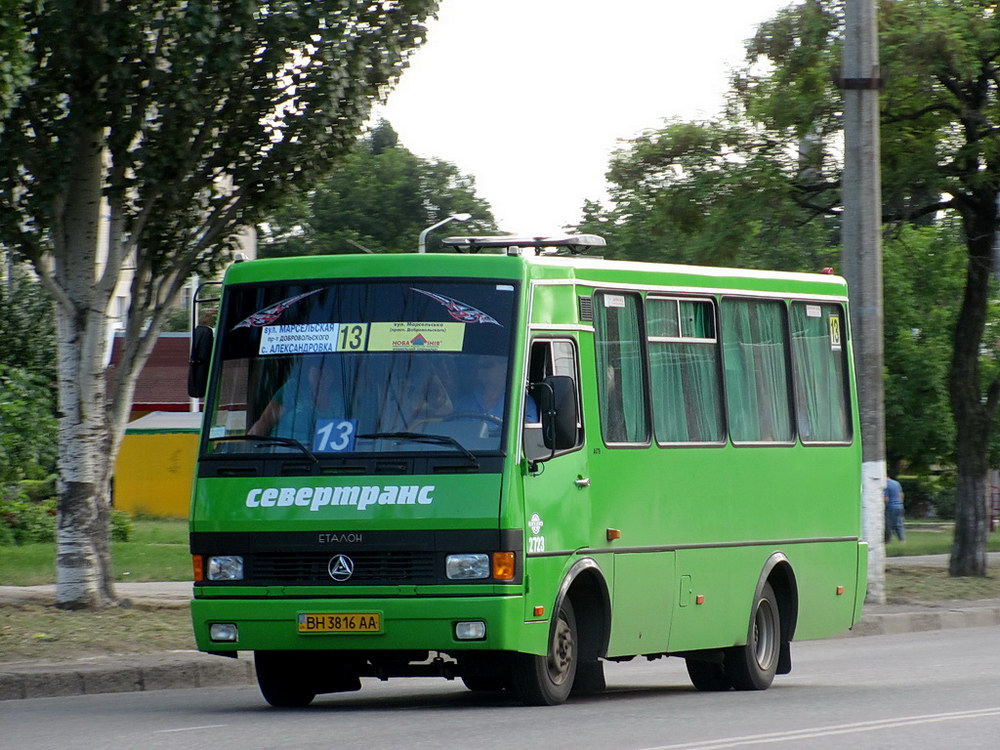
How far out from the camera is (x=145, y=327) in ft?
61.2

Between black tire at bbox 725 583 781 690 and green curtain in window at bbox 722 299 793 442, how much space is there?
3.98ft

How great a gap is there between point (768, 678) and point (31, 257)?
8157mm

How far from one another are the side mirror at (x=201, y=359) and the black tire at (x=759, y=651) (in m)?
4.41

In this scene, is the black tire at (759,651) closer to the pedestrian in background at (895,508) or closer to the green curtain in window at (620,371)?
the green curtain in window at (620,371)

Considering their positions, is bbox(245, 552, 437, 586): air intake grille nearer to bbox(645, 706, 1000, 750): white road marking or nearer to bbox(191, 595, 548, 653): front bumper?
bbox(191, 595, 548, 653): front bumper

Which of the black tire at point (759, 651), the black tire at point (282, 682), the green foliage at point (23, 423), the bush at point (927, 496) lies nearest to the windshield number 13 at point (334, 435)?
the black tire at point (282, 682)

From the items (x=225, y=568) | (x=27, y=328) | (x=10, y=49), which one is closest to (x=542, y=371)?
(x=225, y=568)

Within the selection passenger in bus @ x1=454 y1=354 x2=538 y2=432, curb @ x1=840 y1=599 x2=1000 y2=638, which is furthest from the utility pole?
passenger in bus @ x1=454 y1=354 x2=538 y2=432

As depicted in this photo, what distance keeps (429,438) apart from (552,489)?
84 cm

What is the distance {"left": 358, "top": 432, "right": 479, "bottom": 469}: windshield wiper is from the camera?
10500 millimetres

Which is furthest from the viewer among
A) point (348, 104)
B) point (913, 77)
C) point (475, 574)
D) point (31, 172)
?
point (913, 77)

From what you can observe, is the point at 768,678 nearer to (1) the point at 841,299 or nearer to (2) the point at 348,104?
(1) the point at 841,299

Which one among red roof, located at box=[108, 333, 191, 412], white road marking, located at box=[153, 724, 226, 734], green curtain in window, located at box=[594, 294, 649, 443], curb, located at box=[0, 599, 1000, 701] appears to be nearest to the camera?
white road marking, located at box=[153, 724, 226, 734]

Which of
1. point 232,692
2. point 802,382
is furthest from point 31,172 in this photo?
point 802,382
